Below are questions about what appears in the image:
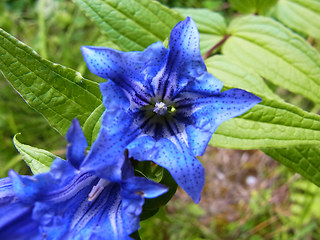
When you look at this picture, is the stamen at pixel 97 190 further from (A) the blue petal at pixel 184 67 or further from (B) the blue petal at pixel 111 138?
(A) the blue petal at pixel 184 67

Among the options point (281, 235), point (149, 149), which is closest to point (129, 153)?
point (149, 149)

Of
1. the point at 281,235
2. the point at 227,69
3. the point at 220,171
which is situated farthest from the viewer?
the point at 220,171

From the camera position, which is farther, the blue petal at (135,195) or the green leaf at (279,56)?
the green leaf at (279,56)

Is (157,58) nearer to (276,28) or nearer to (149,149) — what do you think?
(149,149)

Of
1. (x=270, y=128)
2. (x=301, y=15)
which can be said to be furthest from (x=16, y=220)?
(x=301, y=15)

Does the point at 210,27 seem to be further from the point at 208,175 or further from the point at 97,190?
the point at 208,175

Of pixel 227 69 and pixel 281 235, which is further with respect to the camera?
pixel 281 235

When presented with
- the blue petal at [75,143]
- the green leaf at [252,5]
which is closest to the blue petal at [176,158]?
the blue petal at [75,143]
